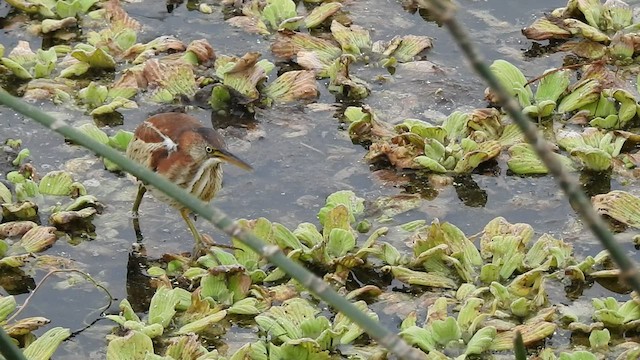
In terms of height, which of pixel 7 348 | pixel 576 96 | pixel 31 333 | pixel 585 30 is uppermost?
pixel 7 348

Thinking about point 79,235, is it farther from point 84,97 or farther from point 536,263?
point 536,263

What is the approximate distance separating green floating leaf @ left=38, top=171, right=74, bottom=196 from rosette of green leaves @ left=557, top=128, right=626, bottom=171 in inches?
102

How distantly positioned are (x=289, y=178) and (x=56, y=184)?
Answer: 3.89 feet

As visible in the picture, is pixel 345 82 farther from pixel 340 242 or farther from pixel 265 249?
pixel 265 249

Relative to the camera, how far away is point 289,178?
5430mm

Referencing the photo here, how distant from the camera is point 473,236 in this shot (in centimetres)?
482

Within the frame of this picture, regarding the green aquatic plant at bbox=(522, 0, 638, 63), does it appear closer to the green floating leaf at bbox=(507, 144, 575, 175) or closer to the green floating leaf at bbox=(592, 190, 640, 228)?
the green floating leaf at bbox=(507, 144, 575, 175)

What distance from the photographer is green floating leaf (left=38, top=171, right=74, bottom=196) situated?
205 inches

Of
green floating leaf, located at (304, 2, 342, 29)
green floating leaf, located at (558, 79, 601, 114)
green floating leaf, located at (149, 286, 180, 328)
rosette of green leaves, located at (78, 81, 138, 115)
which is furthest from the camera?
green floating leaf, located at (304, 2, 342, 29)

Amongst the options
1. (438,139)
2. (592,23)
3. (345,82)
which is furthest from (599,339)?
(592,23)

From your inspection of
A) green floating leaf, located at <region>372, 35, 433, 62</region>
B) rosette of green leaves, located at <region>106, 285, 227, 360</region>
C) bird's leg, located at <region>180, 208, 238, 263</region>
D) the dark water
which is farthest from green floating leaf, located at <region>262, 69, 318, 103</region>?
rosette of green leaves, located at <region>106, 285, 227, 360</region>

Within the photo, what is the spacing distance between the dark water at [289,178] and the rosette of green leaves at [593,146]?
232 mm

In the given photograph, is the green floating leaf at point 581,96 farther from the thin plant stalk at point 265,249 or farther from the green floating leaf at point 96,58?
the thin plant stalk at point 265,249

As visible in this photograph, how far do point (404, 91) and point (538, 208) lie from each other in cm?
131
